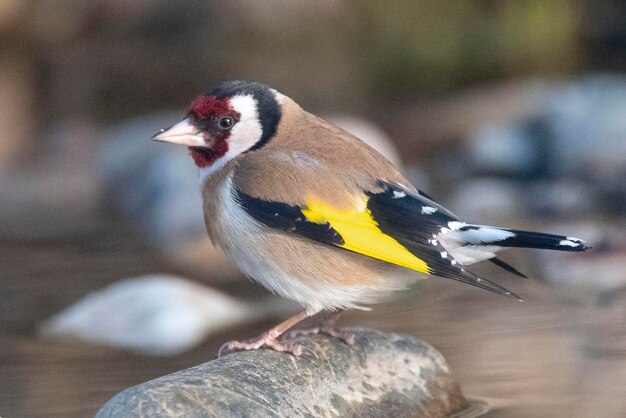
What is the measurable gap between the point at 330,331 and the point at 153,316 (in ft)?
6.92

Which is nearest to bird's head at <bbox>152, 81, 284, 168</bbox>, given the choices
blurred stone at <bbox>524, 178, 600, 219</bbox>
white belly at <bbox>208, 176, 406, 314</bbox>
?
white belly at <bbox>208, 176, 406, 314</bbox>

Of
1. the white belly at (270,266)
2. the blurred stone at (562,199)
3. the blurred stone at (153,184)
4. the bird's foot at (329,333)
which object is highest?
the blurred stone at (562,199)

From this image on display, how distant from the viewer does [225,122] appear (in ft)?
19.1

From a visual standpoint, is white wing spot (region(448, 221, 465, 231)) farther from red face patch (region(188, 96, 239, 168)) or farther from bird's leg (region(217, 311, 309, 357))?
red face patch (region(188, 96, 239, 168))

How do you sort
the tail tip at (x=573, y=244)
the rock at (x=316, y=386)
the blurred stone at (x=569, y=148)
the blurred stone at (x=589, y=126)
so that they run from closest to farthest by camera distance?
the rock at (x=316, y=386)
the tail tip at (x=573, y=244)
the blurred stone at (x=569, y=148)
the blurred stone at (x=589, y=126)

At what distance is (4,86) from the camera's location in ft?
53.7

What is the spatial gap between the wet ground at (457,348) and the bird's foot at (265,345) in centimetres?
93

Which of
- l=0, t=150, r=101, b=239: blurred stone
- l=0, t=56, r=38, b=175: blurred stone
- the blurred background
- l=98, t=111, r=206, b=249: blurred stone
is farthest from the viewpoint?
l=0, t=56, r=38, b=175: blurred stone

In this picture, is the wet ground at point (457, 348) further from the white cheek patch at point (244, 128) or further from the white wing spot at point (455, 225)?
the white cheek patch at point (244, 128)

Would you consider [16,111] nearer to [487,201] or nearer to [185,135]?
[487,201]

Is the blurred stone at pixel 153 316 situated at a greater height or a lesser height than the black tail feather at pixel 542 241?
lesser

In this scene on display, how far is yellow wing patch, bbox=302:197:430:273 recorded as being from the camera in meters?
5.35

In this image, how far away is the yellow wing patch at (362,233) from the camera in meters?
5.35

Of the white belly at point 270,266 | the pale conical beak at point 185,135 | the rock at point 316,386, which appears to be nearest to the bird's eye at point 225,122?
the pale conical beak at point 185,135
